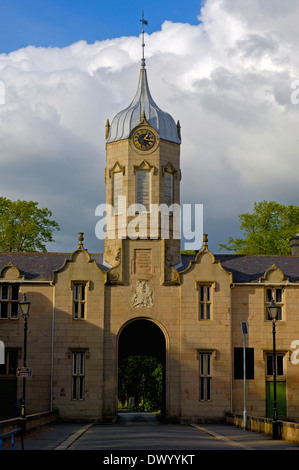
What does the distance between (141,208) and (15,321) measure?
1061 centimetres

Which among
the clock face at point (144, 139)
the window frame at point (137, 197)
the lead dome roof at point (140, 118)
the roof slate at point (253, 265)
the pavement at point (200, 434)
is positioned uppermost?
the lead dome roof at point (140, 118)

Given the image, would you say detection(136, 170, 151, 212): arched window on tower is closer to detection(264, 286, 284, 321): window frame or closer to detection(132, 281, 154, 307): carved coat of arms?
detection(132, 281, 154, 307): carved coat of arms

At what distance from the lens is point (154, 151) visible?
4922cm

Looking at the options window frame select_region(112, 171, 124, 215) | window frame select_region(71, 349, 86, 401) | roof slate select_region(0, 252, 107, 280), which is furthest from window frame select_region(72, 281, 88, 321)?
window frame select_region(112, 171, 124, 215)

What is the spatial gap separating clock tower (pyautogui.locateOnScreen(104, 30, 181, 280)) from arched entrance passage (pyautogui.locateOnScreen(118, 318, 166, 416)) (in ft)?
14.8

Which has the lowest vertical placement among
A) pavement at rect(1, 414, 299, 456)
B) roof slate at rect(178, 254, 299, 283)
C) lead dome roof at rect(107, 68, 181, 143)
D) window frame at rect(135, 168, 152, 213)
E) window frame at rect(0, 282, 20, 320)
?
pavement at rect(1, 414, 299, 456)

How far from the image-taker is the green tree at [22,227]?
6800cm

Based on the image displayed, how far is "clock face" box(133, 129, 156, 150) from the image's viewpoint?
49.2 meters

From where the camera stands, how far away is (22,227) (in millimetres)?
68312

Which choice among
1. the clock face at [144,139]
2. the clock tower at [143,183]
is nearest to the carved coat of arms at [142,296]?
the clock tower at [143,183]

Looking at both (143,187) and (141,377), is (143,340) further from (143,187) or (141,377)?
(141,377)

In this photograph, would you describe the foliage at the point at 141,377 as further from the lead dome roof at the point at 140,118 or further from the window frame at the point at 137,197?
the lead dome roof at the point at 140,118
